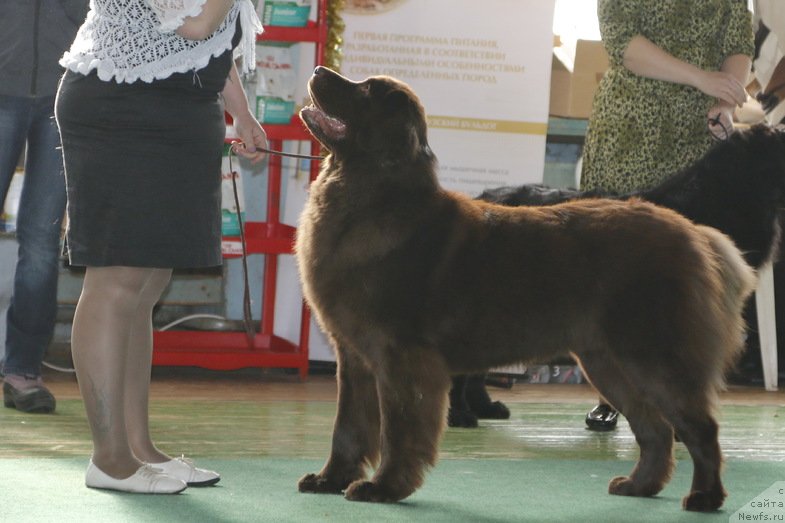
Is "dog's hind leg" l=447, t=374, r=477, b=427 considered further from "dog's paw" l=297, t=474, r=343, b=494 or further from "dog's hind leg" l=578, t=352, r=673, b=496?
"dog's paw" l=297, t=474, r=343, b=494

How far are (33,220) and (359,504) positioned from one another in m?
2.10

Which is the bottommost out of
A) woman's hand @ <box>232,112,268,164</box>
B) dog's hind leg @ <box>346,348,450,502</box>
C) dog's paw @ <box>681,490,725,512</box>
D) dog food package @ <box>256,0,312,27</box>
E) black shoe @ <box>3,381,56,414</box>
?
black shoe @ <box>3,381,56,414</box>

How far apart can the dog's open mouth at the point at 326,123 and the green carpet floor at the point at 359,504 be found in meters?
0.98

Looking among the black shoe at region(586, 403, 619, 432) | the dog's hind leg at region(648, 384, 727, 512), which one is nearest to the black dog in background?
the black shoe at region(586, 403, 619, 432)

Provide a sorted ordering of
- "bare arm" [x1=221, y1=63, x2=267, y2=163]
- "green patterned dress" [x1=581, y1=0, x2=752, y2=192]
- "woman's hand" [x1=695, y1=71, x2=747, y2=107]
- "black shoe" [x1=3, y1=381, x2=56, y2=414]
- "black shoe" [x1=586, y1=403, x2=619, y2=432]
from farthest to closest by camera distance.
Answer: "black shoe" [x1=586, y1=403, x2=619, y2=432] < "black shoe" [x1=3, y1=381, x2=56, y2=414] < "green patterned dress" [x1=581, y1=0, x2=752, y2=192] < "woman's hand" [x1=695, y1=71, x2=747, y2=107] < "bare arm" [x1=221, y1=63, x2=267, y2=163]

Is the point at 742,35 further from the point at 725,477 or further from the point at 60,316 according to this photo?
the point at 60,316

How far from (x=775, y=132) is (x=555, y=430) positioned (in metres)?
1.45

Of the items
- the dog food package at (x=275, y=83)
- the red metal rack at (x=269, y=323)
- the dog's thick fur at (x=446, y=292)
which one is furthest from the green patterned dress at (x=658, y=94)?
the dog food package at (x=275, y=83)

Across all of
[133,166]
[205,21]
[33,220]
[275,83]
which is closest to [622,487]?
[133,166]

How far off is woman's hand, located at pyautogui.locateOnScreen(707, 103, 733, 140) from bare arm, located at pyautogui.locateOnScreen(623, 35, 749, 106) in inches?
1.5

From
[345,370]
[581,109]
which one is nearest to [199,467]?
[345,370]

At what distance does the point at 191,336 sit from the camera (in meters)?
5.68

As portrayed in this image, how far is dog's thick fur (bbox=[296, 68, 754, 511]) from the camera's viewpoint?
9.60 ft

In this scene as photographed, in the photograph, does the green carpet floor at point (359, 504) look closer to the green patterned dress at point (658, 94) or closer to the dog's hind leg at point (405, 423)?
the dog's hind leg at point (405, 423)
